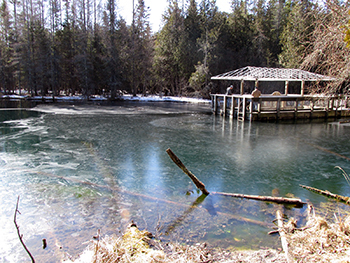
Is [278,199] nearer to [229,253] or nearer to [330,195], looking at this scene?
[330,195]

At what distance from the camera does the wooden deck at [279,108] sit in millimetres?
20875

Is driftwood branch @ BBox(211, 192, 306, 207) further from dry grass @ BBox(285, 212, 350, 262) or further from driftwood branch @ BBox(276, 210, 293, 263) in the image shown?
dry grass @ BBox(285, 212, 350, 262)

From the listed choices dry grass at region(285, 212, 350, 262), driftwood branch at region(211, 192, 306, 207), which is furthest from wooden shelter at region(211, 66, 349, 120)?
dry grass at region(285, 212, 350, 262)

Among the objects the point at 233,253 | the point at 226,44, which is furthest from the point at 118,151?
the point at 226,44

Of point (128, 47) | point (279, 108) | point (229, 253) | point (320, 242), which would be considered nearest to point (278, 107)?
point (279, 108)

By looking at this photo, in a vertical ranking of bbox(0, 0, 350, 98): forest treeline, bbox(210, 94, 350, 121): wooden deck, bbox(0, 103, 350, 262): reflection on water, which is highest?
bbox(0, 0, 350, 98): forest treeline

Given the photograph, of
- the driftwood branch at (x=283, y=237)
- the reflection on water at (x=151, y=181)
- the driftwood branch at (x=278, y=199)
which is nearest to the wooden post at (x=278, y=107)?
the reflection on water at (x=151, y=181)

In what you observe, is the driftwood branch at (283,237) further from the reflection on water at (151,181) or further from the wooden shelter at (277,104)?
the wooden shelter at (277,104)

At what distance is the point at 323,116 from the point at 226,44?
25.7 meters

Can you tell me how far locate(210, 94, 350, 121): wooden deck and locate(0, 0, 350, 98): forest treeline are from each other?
44.9 feet

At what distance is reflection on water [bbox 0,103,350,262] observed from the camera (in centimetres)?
529

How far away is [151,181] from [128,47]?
125 ft

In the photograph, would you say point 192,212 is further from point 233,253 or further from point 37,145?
point 37,145

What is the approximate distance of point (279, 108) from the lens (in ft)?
70.3
